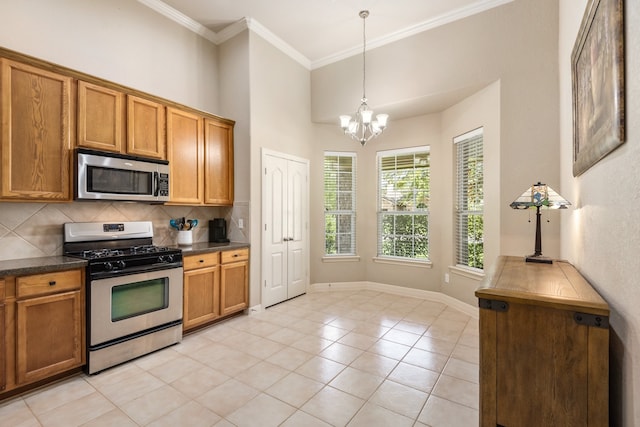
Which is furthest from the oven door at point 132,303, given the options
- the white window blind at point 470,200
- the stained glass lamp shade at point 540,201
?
the white window blind at point 470,200

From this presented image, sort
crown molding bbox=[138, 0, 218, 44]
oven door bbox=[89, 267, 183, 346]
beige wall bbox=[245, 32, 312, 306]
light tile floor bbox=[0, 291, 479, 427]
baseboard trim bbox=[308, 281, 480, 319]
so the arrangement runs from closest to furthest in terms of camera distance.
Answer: light tile floor bbox=[0, 291, 479, 427]
oven door bbox=[89, 267, 183, 346]
crown molding bbox=[138, 0, 218, 44]
beige wall bbox=[245, 32, 312, 306]
baseboard trim bbox=[308, 281, 480, 319]

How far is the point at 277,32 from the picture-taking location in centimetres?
431

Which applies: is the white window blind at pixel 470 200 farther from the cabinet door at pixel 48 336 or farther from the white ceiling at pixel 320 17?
the cabinet door at pixel 48 336

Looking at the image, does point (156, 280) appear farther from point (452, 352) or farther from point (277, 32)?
point (277, 32)

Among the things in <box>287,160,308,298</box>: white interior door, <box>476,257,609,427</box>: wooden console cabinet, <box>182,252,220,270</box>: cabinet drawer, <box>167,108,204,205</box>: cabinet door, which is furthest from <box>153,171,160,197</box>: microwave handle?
<box>476,257,609,427</box>: wooden console cabinet

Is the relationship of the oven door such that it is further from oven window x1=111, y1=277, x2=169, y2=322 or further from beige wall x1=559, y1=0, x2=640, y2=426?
beige wall x1=559, y1=0, x2=640, y2=426

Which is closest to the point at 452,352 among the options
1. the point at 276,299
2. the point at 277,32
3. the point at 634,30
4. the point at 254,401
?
the point at 254,401

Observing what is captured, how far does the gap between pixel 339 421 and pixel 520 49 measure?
13.2 feet

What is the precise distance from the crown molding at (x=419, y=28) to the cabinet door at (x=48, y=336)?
4.52m

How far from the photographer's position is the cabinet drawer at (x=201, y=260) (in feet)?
11.0

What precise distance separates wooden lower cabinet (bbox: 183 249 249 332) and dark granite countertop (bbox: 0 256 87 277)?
38.5 inches

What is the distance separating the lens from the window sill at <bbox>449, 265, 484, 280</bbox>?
3.95m

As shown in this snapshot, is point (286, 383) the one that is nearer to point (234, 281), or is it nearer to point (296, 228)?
point (234, 281)

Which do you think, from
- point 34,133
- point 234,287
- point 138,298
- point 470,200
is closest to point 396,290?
point 470,200
